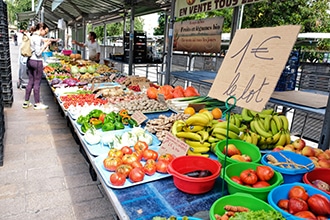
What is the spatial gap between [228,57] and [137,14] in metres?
8.28

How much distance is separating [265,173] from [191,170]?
542 millimetres

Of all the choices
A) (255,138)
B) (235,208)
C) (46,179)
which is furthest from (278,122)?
(46,179)

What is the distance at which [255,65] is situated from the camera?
59.1 inches

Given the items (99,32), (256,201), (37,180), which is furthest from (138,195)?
(99,32)

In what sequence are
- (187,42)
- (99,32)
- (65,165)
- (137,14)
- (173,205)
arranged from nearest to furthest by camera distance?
(173,205) < (65,165) < (187,42) < (137,14) < (99,32)

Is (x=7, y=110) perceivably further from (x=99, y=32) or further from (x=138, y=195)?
(x=99, y=32)

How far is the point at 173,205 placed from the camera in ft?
5.25

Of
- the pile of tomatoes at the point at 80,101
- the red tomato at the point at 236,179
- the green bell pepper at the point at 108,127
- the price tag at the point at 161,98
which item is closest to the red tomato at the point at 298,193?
the red tomato at the point at 236,179

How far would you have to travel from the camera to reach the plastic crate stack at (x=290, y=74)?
3.42 meters

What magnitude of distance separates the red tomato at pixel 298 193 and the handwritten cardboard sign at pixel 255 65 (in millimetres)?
488

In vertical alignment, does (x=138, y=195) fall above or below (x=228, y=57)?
below

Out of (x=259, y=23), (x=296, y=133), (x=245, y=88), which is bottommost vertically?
(x=296, y=133)

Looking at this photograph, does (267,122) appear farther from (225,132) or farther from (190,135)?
(190,135)

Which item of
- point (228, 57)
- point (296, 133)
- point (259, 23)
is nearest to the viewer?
point (228, 57)
